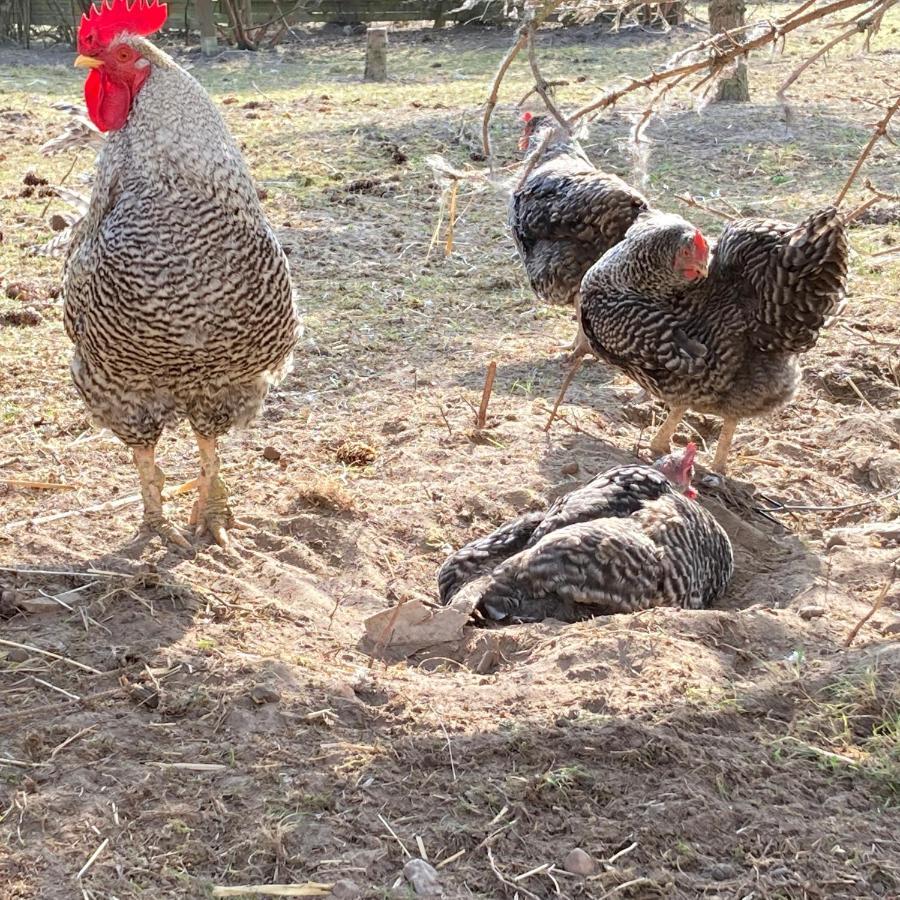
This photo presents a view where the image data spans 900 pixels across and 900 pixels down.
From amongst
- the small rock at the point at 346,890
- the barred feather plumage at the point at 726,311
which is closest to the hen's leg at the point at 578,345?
the barred feather plumage at the point at 726,311

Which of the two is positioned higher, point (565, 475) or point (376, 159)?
point (376, 159)

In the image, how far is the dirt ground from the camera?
2631 mm

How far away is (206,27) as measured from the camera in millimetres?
17438

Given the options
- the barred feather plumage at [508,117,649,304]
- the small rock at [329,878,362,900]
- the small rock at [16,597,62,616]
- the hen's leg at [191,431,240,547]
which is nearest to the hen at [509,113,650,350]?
the barred feather plumage at [508,117,649,304]

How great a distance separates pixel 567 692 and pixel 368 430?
105 inches

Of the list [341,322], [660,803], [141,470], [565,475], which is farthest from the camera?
[341,322]

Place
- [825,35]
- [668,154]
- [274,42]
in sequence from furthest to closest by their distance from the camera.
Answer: [274,42] < [825,35] < [668,154]

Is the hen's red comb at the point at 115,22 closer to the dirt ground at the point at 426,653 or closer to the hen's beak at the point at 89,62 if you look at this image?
the hen's beak at the point at 89,62

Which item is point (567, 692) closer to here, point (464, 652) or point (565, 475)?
point (464, 652)

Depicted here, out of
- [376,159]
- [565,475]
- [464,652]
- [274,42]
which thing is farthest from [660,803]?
[274,42]

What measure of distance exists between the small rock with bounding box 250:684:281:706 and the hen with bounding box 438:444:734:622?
2.90 ft

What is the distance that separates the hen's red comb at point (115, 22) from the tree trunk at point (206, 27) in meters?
14.5

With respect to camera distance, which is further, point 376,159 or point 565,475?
point 376,159

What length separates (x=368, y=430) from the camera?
562 cm
